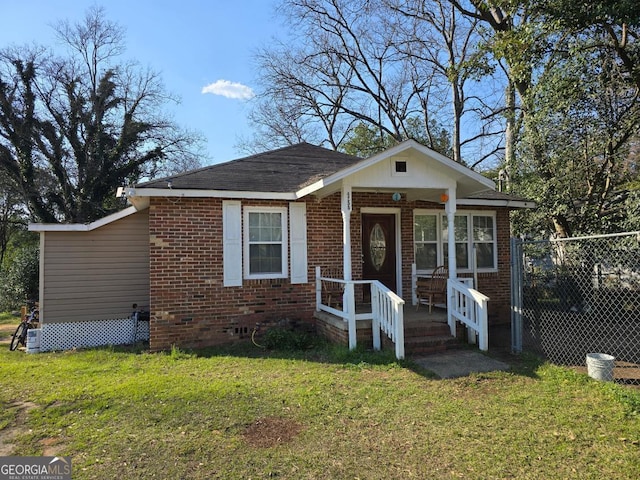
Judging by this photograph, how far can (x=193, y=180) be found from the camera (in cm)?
793

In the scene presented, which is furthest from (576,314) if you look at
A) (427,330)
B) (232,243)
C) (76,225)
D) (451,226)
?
(76,225)

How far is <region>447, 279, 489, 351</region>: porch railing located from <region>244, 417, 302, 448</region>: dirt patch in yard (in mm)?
3992

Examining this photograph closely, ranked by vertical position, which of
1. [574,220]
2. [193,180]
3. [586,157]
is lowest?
[574,220]

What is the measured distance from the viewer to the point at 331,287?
8.27 meters

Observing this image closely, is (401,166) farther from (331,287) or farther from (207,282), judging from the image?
(207,282)

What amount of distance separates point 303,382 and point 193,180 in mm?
4548

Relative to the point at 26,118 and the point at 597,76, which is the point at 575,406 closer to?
the point at 597,76


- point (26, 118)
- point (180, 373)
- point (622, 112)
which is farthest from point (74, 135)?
point (622, 112)

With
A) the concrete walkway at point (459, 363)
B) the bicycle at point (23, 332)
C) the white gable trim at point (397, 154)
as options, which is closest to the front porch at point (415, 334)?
the concrete walkway at point (459, 363)

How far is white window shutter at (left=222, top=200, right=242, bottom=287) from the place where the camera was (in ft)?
26.0

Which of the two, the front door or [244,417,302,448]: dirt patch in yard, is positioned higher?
the front door

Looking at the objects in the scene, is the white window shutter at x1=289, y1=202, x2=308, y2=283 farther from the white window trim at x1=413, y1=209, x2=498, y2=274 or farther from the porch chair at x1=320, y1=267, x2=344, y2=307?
the white window trim at x1=413, y1=209, x2=498, y2=274

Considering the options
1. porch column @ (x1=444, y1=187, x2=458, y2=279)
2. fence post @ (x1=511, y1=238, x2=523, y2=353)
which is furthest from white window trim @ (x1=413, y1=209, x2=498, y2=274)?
fence post @ (x1=511, y1=238, x2=523, y2=353)

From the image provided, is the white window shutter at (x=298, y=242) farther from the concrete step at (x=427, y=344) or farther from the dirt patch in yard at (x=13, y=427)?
the dirt patch in yard at (x=13, y=427)
